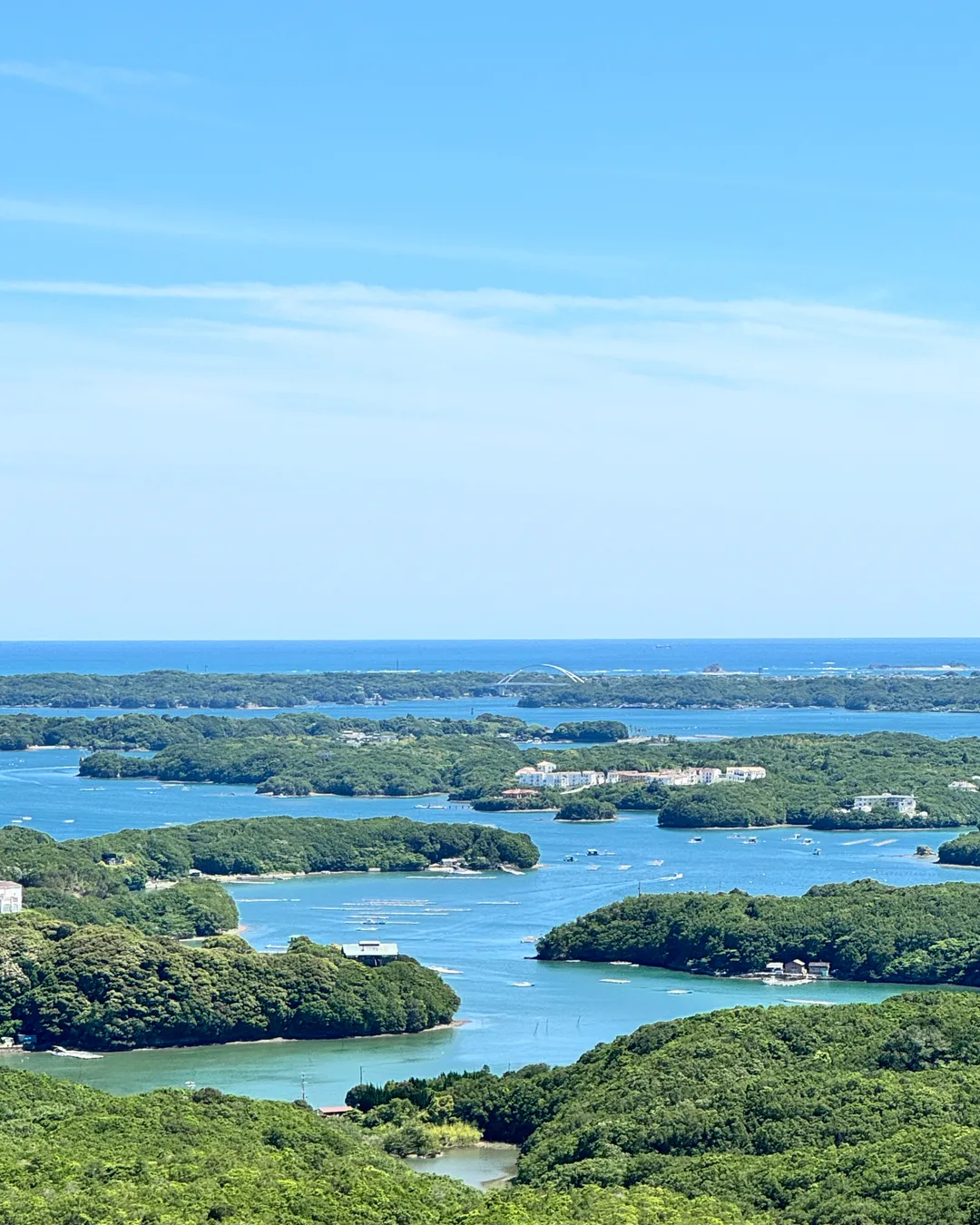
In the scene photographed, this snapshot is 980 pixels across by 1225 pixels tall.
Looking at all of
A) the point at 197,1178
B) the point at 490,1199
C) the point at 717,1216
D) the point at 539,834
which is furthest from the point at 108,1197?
the point at 539,834

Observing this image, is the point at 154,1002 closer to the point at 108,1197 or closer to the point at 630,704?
the point at 108,1197

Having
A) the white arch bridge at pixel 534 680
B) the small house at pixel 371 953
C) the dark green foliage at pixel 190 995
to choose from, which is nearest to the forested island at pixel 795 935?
the small house at pixel 371 953

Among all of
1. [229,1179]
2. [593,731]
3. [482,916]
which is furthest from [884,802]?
[229,1179]

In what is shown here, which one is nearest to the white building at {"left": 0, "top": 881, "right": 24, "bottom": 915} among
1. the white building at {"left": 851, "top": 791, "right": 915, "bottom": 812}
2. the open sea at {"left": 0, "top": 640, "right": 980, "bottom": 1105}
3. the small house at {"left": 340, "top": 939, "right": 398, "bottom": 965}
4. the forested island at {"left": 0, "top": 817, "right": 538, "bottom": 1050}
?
the forested island at {"left": 0, "top": 817, "right": 538, "bottom": 1050}

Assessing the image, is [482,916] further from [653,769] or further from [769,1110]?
[653,769]

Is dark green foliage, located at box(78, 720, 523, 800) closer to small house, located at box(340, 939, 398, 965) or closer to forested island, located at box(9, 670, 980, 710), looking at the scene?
small house, located at box(340, 939, 398, 965)

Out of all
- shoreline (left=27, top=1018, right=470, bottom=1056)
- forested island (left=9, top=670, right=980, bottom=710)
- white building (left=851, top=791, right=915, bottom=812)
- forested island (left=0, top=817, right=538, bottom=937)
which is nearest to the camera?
shoreline (left=27, top=1018, right=470, bottom=1056)

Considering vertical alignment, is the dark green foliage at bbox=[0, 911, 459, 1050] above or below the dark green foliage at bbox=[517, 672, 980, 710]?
below
